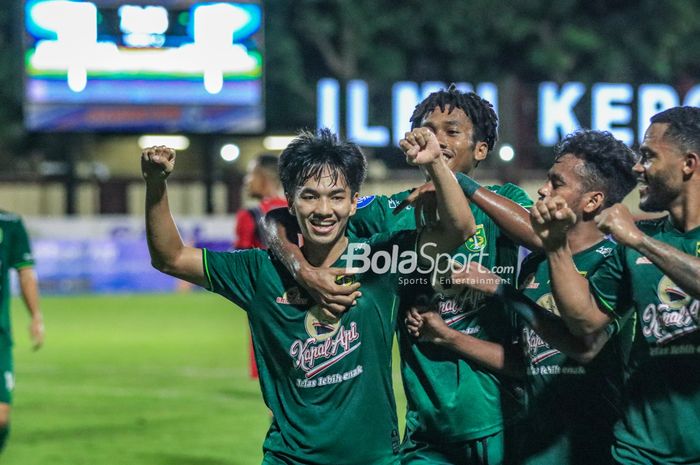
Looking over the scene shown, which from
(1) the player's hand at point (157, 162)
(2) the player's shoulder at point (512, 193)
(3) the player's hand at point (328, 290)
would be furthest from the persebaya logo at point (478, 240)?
(1) the player's hand at point (157, 162)

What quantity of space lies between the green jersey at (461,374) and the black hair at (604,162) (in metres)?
0.41

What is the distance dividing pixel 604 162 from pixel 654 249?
0.91m

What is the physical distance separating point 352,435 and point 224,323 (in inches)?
697

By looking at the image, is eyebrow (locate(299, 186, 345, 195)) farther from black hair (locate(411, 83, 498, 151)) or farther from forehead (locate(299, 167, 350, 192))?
black hair (locate(411, 83, 498, 151))

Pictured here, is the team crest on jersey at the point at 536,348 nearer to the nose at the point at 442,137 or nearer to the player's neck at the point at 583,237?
the player's neck at the point at 583,237

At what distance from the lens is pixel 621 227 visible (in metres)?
4.41

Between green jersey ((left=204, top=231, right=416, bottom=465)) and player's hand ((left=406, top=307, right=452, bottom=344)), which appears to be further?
player's hand ((left=406, top=307, right=452, bottom=344))

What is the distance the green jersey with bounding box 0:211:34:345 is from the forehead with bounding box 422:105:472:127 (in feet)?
14.2

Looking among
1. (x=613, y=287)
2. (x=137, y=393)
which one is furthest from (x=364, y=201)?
(x=137, y=393)

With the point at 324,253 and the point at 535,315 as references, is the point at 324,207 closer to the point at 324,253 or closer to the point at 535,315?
the point at 324,253

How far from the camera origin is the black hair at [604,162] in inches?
208

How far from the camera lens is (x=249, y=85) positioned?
28.6 m

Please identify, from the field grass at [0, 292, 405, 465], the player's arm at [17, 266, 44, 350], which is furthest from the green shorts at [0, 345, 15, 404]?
the field grass at [0, 292, 405, 465]

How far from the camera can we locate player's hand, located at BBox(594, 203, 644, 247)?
14.5 ft
